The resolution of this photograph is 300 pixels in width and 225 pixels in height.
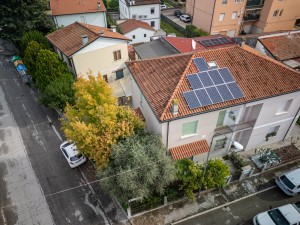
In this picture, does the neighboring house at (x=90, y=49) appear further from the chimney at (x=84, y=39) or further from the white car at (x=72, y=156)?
the white car at (x=72, y=156)

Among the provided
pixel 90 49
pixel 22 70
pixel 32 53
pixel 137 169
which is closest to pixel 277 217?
pixel 137 169

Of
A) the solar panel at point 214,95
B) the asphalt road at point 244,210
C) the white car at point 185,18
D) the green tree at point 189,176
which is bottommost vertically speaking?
the asphalt road at point 244,210

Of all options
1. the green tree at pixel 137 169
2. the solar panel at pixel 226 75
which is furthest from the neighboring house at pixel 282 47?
the green tree at pixel 137 169

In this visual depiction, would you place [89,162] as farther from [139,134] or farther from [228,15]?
[228,15]

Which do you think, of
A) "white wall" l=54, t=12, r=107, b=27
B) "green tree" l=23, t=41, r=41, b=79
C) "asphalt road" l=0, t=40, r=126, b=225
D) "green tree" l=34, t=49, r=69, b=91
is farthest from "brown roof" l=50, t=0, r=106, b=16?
"asphalt road" l=0, t=40, r=126, b=225

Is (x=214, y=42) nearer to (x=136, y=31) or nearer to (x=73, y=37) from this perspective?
(x=136, y=31)

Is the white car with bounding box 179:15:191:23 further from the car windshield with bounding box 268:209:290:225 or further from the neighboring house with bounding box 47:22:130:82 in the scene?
the car windshield with bounding box 268:209:290:225

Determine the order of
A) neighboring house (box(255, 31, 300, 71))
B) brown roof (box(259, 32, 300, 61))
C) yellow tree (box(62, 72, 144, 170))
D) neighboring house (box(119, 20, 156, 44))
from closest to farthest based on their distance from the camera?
yellow tree (box(62, 72, 144, 170)), neighboring house (box(255, 31, 300, 71)), brown roof (box(259, 32, 300, 61)), neighboring house (box(119, 20, 156, 44))
